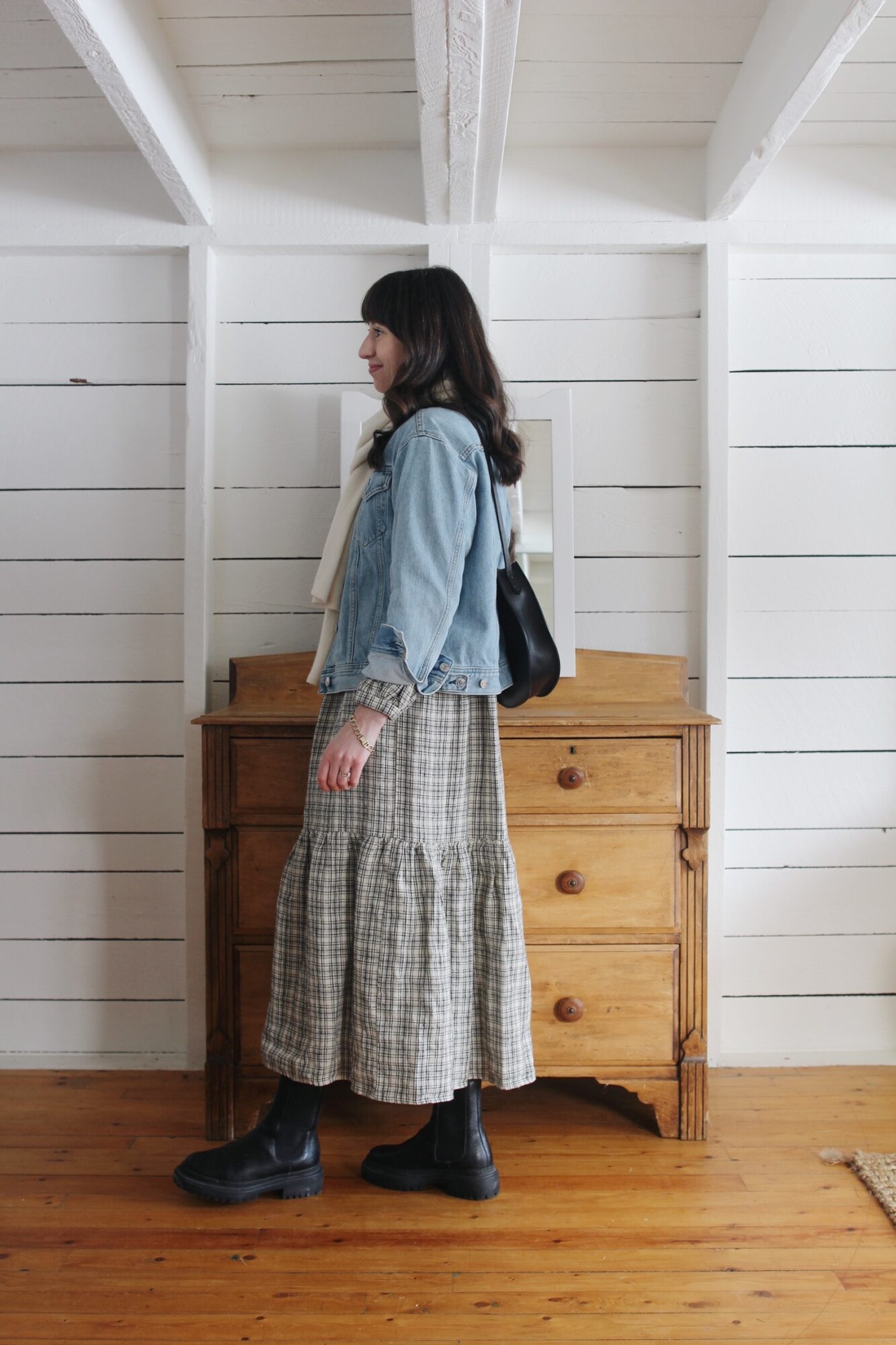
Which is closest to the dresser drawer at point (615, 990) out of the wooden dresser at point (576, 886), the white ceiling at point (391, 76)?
the wooden dresser at point (576, 886)

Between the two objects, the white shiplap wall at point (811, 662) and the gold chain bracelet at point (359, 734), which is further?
the white shiplap wall at point (811, 662)

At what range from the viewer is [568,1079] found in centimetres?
228

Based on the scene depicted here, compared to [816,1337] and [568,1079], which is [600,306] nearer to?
[568,1079]

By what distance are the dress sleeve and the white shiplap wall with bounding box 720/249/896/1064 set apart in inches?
44.3

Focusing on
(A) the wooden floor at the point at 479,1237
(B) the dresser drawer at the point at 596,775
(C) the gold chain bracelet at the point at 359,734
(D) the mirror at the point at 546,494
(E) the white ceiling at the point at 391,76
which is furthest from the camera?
(D) the mirror at the point at 546,494

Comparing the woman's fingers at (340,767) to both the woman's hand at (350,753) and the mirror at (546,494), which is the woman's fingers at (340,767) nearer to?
the woman's hand at (350,753)

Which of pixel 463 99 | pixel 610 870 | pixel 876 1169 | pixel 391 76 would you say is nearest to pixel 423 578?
pixel 610 870

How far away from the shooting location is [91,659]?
236 cm

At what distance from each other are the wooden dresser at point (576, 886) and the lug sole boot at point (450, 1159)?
10.5 inches

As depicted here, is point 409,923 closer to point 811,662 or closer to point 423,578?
point 423,578

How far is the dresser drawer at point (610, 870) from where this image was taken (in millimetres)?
1969

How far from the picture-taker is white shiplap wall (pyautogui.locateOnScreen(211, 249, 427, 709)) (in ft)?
7.66

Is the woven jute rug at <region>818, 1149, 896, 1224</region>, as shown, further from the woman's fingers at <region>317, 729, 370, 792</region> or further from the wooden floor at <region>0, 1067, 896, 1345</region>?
the woman's fingers at <region>317, 729, 370, 792</region>

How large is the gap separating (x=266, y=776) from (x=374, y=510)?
0.66 m
